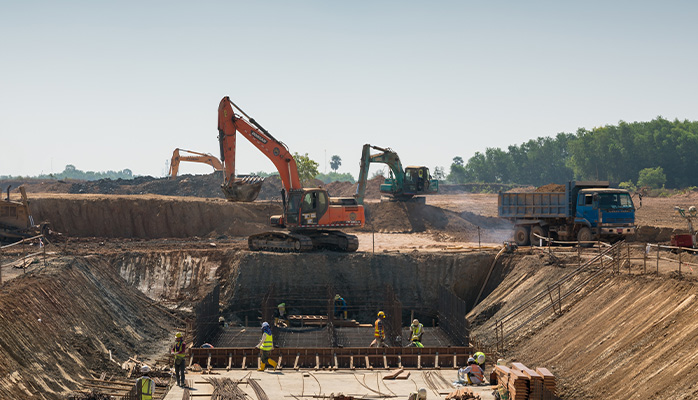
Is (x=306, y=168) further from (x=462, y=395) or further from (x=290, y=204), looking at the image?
(x=462, y=395)

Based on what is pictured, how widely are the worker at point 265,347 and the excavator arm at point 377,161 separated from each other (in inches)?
992

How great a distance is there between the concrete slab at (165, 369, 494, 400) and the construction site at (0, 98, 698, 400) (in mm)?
82

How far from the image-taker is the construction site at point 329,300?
18.3 m

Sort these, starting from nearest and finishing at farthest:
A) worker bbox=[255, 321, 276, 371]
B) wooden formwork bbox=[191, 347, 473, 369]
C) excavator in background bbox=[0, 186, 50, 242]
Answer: worker bbox=[255, 321, 276, 371], wooden formwork bbox=[191, 347, 473, 369], excavator in background bbox=[0, 186, 50, 242]

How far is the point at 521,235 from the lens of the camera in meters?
36.0

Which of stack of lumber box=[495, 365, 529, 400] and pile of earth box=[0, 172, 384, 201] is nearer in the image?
stack of lumber box=[495, 365, 529, 400]

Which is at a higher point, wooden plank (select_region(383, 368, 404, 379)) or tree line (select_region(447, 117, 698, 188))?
tree line (select_region(447, 117, 698, 188))

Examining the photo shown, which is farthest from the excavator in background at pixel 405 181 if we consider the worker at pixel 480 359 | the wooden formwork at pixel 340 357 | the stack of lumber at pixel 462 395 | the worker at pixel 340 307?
the stack of lumber at pixel 462 395

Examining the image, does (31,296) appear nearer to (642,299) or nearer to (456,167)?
(642,299)

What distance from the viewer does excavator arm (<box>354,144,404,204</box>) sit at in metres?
48.3

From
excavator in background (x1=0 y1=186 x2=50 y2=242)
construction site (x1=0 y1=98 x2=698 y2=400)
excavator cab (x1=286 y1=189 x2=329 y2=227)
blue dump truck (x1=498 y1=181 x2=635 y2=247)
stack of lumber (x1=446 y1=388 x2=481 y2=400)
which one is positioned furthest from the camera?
excavator in background (x1=0 y1=186 x2=50 y2=242)

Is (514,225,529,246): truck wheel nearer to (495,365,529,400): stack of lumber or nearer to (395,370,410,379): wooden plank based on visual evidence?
(395,370,410,379): wooden plank

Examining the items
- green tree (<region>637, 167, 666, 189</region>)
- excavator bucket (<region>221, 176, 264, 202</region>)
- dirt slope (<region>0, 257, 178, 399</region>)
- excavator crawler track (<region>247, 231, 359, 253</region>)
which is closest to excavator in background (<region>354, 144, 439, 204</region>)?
excavator crawler track (<region>247, 231, 359, 253</region>)

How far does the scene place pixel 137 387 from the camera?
641 inches
